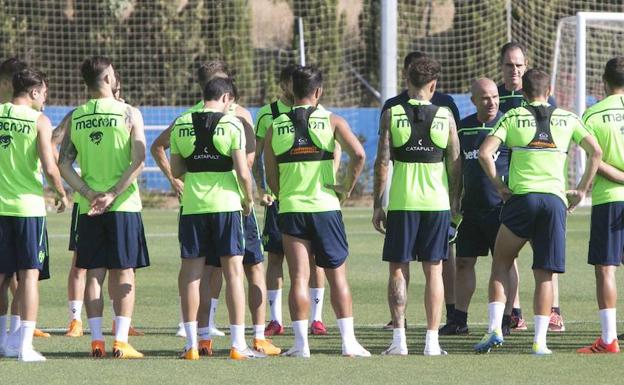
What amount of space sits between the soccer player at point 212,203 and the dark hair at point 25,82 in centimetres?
115

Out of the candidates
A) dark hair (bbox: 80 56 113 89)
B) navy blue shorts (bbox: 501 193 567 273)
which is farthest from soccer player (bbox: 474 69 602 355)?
dark hair (bbox: 80 56 113 89)

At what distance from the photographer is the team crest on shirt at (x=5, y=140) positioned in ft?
32.6

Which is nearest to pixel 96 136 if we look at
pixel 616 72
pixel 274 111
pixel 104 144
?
pixel 104 144

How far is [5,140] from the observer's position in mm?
9953

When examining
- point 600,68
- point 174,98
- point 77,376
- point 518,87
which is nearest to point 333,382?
point 77,376

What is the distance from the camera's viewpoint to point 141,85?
3719cm

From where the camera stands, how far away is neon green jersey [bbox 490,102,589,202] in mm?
10062

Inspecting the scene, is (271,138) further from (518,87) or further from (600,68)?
(600,68)

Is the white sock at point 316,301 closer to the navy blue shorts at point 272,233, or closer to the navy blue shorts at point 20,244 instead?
the navy blue shorts at point 272,233

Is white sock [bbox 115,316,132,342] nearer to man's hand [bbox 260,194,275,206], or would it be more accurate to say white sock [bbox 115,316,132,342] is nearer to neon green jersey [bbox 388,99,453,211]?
man's hand [bbox 260,194,275,206]

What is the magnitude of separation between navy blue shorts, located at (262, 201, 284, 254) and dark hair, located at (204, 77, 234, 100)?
6.79 ft

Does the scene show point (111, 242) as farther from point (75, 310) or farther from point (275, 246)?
point (275, 246)

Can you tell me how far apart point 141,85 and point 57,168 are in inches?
1078

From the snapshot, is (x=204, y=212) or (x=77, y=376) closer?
(x=77, y=376)
